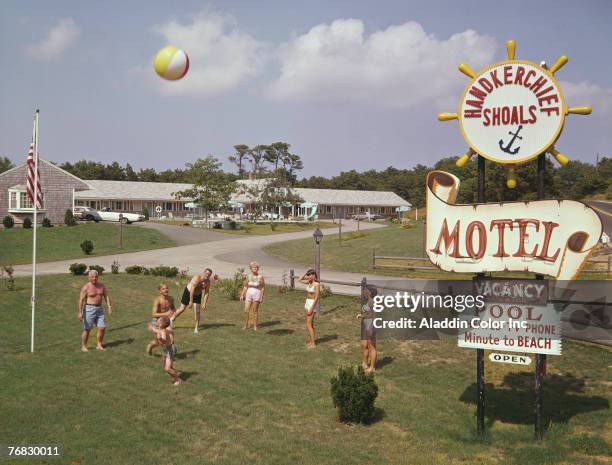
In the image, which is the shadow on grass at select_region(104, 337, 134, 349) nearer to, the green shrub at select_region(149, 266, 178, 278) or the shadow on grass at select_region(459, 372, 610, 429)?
the shadow on grass at select_region(459, 372, 610, 429)

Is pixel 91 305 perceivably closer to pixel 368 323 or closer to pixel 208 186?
pixel 368 323

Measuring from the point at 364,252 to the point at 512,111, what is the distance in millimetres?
27064

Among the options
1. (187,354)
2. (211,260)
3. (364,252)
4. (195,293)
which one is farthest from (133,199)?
(187,354)

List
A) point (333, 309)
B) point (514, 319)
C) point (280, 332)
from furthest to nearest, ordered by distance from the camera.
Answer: point (333, 309) < point (280, 332) < point (514, 319)

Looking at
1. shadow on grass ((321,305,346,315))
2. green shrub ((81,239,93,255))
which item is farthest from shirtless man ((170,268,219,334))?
green shrub ((81,239,93,255))

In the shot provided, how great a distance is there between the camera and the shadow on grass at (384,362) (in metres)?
12.6

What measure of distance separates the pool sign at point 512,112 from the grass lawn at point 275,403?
4.49m

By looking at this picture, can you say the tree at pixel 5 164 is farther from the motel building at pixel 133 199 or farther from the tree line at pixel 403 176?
the motel building at pixel 133 199

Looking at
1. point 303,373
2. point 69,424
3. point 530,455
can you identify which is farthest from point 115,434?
point 530,455

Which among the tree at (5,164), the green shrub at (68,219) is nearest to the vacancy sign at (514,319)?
the green shrub at (68,219)

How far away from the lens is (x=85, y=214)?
5428cm

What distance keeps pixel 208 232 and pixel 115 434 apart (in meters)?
44.5

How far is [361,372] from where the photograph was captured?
30.8 feet

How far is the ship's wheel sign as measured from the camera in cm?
829
